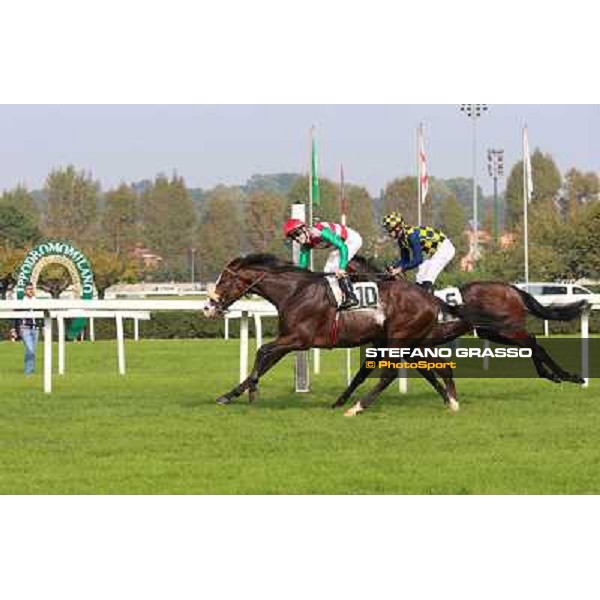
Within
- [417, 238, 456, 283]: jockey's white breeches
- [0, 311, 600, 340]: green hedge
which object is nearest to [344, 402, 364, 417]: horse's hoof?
[417, 238, 456, 283]: jockey's white breeches

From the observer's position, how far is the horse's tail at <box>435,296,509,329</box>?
1198cm

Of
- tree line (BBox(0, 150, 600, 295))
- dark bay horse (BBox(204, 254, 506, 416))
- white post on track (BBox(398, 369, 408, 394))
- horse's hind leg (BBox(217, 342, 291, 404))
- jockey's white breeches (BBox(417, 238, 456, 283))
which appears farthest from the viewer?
tree line (BBox(0, 150, 600, 295))

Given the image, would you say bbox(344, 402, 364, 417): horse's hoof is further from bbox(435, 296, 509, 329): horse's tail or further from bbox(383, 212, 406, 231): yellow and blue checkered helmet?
bbox(383, 212, 406, 231): yellow and blue checkered helmet

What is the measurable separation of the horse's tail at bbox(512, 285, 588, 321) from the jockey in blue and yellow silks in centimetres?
76

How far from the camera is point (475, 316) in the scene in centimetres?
1219

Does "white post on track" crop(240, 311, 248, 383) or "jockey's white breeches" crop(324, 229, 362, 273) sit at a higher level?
"jockey's white breeches" crop(324, 229, 362, 273)

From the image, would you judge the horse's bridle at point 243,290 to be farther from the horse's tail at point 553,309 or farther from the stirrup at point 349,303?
the horse's tail at point 553,309

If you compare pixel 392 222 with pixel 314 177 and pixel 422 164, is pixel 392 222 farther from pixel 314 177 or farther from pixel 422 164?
pixel 422 164

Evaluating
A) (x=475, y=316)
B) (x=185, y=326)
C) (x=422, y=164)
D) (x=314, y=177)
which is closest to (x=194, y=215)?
(x=185, y=326)

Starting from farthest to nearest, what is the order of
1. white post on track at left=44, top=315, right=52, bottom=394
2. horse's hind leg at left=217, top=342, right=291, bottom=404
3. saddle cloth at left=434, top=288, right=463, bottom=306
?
1. white post on track at left=44, top=315, right=52, bottom=394
2. saddle cloth at left=434, top=288, right=463, bottom=306
3. horse's hind leg at left=217, top=342, right=291, bottom=404

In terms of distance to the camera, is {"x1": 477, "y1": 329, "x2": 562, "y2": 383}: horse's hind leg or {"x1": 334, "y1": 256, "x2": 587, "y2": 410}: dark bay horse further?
{"x1": 477, "y1": 329, "x2": 562, "y2": 383}: horse's hind leg

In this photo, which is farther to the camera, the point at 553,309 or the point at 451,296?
the point at 553,309

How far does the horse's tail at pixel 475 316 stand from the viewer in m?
12.0

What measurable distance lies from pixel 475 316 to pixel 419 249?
80 centimetres
